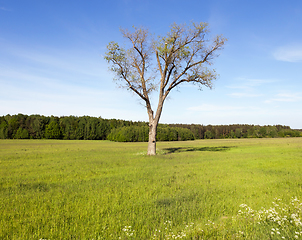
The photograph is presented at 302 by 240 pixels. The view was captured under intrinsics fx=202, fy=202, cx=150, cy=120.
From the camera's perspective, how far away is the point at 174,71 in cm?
2588

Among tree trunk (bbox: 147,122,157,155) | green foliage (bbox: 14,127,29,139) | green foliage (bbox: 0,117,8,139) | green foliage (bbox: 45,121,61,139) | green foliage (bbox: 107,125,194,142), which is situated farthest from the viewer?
green foliage (bbox: 45,121,61,139)

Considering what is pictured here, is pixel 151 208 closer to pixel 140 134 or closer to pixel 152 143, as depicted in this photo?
pixel 152 143

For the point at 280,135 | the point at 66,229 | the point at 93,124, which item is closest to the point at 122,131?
the point at 93,124

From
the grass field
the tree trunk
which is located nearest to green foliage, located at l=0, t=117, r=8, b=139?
the tree trunk

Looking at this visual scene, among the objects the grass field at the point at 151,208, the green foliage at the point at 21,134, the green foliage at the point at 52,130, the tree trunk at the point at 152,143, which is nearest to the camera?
the grass field at the point at 151,208

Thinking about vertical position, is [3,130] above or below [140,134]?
above

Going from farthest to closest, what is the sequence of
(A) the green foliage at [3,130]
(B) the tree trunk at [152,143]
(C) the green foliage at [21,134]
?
1. (C) the green foliage at [21,134]
2. (A) the green foliage at [3,130]
3. (B) the tree trunk at [152,143]

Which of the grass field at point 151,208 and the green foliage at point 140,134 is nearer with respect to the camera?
the grass field at point 151,208

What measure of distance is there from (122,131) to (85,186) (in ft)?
214

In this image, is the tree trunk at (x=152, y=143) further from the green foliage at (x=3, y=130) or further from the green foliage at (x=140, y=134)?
the green foliage at (x=3, y=130)

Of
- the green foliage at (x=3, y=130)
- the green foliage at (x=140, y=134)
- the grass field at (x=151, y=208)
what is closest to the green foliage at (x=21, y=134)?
the green foliage at (x=3, y=130)

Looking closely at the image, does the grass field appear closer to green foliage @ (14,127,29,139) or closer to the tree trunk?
the tree trunk

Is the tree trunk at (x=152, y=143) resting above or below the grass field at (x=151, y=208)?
above

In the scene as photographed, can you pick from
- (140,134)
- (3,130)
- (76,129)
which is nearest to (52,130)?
(76,129)
